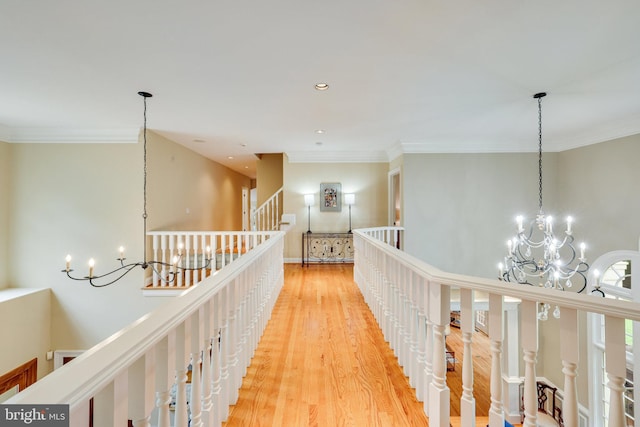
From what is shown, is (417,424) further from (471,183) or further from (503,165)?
(503,165)

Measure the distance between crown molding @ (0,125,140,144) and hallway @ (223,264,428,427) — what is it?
3.80 metres

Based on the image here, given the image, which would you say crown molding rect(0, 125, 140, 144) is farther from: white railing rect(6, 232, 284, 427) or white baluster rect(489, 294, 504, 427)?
white baluster rect(489, 294, 504, 427)

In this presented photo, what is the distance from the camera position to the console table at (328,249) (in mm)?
6945

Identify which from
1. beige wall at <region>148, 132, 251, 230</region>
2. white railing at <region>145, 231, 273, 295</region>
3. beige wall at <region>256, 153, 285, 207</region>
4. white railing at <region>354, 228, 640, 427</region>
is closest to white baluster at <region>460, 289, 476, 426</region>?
white railing at <region>354, 228, 640, 427</region>

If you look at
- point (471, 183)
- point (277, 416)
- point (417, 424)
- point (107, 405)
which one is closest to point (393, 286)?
point (417, 424)

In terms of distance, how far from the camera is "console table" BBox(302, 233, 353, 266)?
22.8ft

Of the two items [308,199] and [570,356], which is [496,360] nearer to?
[570,356]

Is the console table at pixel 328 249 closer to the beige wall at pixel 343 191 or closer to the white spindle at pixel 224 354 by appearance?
the beige wall at pixel 343 191

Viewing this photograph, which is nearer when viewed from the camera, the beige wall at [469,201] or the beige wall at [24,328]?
the beige wall at [24,328]

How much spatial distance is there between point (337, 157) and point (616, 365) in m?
6.26

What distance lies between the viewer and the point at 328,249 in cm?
698

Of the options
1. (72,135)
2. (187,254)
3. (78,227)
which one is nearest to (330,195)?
(187,254)

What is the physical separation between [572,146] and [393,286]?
534 centimetres

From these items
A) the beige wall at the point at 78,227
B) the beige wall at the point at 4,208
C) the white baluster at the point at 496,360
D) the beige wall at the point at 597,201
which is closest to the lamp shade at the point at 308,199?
the beige wall at the point at 78,227
